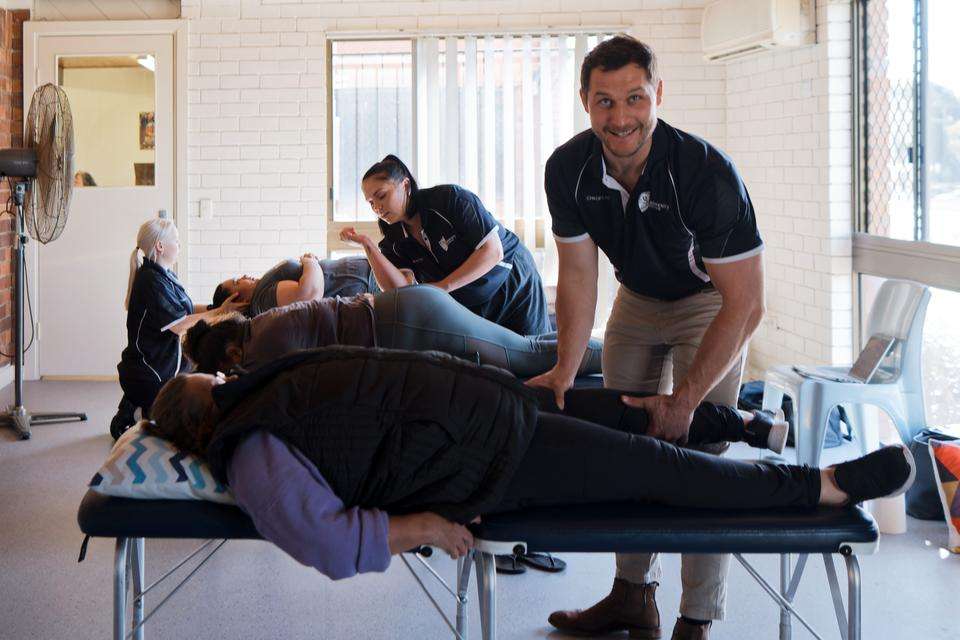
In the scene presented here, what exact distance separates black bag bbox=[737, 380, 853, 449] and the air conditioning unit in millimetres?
1738

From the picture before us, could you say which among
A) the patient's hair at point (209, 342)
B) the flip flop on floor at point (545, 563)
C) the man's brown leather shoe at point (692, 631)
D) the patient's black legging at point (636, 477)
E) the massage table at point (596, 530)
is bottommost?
the flip flop on floor at point (545, 563)

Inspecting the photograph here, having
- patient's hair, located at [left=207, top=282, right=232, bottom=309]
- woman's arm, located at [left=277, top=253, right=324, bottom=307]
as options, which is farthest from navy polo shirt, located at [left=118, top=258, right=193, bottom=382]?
woman's arm, located at [left=277, top=253, right=324, bottom=307]

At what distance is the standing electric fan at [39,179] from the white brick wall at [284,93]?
1.49 metres

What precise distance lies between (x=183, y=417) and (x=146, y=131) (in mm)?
5006

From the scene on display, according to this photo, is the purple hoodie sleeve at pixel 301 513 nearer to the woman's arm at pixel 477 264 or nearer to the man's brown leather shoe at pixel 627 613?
the man's brown leather shoe at pixel 627 613

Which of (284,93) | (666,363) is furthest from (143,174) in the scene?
(666,363)

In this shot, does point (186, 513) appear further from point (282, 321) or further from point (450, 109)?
point (450, 109)

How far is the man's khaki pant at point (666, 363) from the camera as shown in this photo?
2.59 metres

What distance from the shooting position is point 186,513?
2.16 metres

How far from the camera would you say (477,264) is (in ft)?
13.3

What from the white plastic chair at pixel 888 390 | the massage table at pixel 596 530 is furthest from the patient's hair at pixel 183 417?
the white plastic chair at pixel 888 390

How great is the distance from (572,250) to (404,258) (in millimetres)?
1740

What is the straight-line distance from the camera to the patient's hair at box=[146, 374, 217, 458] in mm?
2283

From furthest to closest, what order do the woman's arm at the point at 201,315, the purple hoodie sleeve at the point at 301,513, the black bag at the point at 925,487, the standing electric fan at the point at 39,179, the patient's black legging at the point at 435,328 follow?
the standing electric fan at the point at 39,179
the woman's arm at the point at 201,315
the black bag at the point at 925,487
the patient's black legging at the point at 435,328
the purple hoodie sleeve at the point at 301,513
